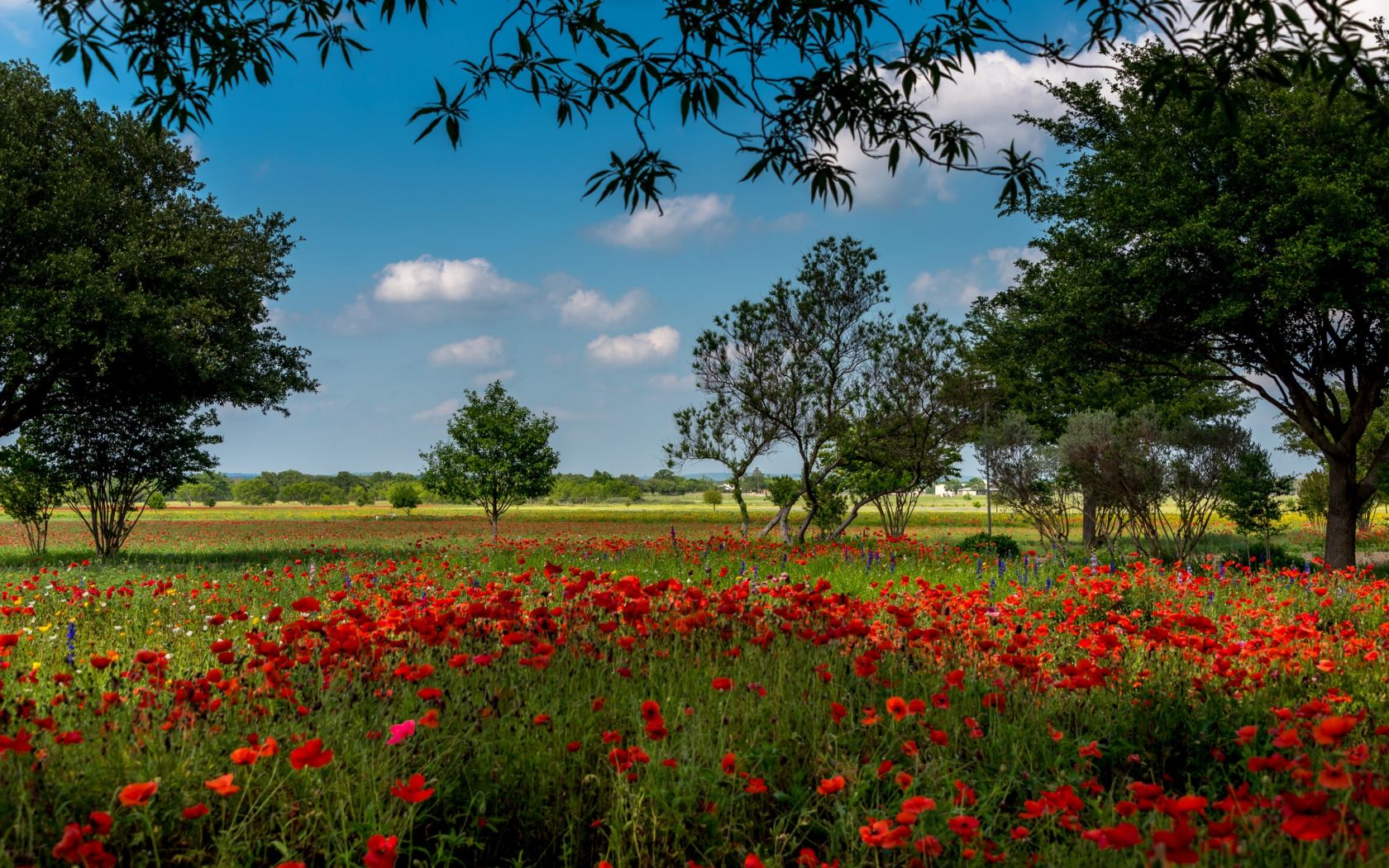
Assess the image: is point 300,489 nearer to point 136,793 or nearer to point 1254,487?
point 1254,487

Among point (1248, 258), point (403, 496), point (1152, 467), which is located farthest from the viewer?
point (403, 496)

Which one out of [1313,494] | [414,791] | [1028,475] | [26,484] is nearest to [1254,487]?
[1028,475]

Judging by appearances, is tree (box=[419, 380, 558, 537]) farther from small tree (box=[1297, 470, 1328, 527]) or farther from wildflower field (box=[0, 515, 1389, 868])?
small tree (box=[1297, 470, 1328, 527])

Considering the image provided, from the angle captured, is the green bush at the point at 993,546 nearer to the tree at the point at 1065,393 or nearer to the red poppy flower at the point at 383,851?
the tree at the point at 1065,393

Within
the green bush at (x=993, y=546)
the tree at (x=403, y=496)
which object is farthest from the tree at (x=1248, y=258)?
the tree at (x=403, y=496)

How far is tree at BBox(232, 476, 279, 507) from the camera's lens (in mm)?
113812

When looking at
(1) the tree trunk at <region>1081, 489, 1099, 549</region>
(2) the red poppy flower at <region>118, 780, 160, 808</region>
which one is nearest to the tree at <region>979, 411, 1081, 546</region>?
(1) the tree trunk at <region>1081, 489, 1099, 549</region>

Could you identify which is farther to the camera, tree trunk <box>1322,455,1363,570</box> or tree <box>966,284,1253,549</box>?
tree <box>966,284,1253,549</box>

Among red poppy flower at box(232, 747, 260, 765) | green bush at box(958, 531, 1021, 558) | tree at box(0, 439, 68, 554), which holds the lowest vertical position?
green bush at box(958, 531, 1021, 558)

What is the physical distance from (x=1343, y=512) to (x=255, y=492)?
435ft

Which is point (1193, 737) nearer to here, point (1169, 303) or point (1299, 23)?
point (1299, 23)

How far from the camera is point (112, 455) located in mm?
16125

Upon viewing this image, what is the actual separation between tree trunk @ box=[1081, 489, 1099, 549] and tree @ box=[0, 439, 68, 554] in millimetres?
24272

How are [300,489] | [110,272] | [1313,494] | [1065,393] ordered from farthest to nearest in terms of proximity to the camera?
1. [300,489]
2. [1313,494]
3. [1065,393]
4. [110,272]
